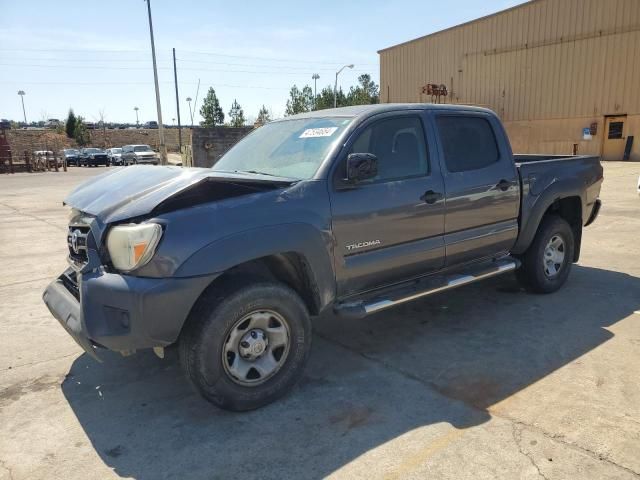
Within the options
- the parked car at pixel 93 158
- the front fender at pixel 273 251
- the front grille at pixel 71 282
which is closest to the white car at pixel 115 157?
the parked car at pixel 93 158

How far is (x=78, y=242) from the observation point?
11.1 ft

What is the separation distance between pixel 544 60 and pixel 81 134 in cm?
5843

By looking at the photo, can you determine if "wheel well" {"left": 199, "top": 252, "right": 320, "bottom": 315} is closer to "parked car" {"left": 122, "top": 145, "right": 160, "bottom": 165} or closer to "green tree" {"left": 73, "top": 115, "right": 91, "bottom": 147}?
"parked car" {"left": 122, "top": 145, "right": 160, "bottom": 165}

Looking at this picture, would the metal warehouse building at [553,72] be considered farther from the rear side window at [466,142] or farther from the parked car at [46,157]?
the rear side window at [466,142]

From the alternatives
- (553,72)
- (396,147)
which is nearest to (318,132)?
(396,147)

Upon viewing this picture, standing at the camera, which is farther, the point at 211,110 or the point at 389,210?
the point at 211,110

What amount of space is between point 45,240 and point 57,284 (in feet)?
20.7

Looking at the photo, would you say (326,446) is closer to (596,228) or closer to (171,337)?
(171,337)

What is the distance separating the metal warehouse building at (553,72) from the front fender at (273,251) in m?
29.3

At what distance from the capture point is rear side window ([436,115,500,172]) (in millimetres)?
4324

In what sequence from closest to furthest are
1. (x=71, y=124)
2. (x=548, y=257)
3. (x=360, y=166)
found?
(x=360, y=166)
(x=548, y=257)
(x=71, y=124)

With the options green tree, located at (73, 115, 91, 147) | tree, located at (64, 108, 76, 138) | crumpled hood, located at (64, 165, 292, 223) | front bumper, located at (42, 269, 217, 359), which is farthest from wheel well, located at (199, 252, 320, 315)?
tree, located at (64, 108, 76, 138)

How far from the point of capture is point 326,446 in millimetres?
2832

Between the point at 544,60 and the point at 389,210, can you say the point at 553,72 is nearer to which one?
the point at 544,60
